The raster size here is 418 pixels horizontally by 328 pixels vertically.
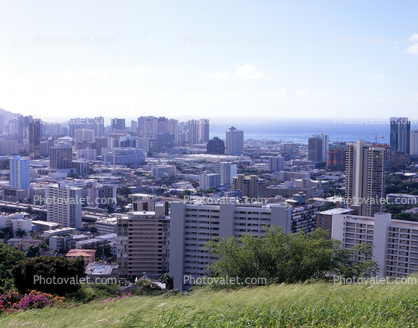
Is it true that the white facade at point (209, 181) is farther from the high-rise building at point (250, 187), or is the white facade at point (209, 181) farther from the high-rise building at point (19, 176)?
the high-rise building at point (19, 176)

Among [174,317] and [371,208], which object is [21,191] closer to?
[371,208]

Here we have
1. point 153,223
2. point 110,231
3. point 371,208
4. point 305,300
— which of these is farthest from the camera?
point 110,231

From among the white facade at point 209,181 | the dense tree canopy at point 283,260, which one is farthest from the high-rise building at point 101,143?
the dense tree canopy at point 283,260

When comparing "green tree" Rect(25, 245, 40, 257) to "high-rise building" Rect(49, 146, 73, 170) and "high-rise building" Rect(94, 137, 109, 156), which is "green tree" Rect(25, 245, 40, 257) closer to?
"high-rise building" Rect(49, 146, 73, 170)

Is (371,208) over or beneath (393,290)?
beneath

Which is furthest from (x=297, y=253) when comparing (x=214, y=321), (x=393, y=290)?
(x=214, y=321)

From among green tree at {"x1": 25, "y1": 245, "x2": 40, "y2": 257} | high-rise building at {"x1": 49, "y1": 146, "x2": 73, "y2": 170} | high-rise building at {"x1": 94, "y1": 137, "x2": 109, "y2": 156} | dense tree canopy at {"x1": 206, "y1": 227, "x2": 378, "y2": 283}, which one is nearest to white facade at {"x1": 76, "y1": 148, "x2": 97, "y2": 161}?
high-rise building at {"x1": 94, "y1": 137, "x2": 109, "y2": 156}

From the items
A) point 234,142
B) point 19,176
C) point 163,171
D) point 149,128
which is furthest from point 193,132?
point 19,176

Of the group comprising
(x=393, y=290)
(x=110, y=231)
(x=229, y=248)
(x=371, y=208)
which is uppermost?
(x=393, y=290)
